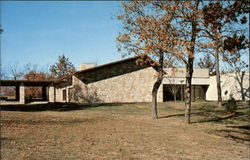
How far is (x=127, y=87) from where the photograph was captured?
116 feet

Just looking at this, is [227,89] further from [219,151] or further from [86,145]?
[86,145]

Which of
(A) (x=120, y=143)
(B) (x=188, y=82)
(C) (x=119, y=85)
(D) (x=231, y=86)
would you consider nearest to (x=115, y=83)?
(C) (x=119, y=85)

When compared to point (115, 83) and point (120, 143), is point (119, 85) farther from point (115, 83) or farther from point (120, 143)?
point (120, 143)

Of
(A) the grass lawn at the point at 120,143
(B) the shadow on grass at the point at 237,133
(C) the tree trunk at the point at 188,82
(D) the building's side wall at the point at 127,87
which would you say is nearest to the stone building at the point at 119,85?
(D) the building's side wall at the point at 127,87

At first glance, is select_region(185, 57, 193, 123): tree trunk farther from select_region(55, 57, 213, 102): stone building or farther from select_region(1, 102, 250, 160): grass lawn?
select_region(55, 57, 213, 102): stone building

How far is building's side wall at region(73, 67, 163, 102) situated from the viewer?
113 feet

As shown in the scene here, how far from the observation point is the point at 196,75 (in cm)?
4291

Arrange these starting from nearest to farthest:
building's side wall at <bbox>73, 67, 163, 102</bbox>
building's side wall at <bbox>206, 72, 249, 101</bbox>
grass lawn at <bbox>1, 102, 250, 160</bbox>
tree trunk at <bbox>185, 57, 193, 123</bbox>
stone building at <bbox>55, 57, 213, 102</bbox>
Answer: grass lawn at <bbox>1, 102, 250, 160</bbox> < tree trunk at <bbox>185, 57, 193, 123</bbox> < stone building at <bbox>55, 57, 213, 102</bbox> < building's side wall at <bbox>73, 67, 163, 102</bbox> < building's side wall at <bbox>206, 72, 249, 101</bbox>

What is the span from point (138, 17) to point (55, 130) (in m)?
8.45

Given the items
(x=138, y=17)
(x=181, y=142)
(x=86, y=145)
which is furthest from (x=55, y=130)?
(x=138, y=17)

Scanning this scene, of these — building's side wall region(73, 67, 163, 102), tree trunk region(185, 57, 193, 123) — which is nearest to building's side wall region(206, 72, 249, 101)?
building's side wall region(73, 67, 163, 102)

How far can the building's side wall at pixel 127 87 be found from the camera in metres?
34.4

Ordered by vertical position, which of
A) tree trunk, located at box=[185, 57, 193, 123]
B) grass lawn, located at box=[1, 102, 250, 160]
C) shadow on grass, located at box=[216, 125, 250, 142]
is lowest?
shadow on grass, located at box=[216, 125, 250, 142]

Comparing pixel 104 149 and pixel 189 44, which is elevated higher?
pixel 189 44
